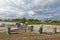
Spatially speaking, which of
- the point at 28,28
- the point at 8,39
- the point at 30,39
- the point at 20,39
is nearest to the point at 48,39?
the point at 30,39

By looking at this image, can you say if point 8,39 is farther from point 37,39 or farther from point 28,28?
point 28,28

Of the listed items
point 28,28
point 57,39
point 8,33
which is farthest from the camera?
point 28,28

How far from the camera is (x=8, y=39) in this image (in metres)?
11.2

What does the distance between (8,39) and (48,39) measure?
296 cm

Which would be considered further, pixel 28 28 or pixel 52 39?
pixel 28 28

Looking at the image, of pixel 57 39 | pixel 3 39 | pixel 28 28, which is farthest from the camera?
pixel 28 28

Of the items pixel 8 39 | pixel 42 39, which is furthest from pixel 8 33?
pixel 42 39

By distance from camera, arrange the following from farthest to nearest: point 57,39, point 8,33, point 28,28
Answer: point 28,28, point 8,33, point 57,39

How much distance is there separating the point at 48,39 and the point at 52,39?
0.30 meters

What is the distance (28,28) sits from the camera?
56.8 ft

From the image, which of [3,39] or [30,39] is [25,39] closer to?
[30,39]

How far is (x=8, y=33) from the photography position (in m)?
14.0

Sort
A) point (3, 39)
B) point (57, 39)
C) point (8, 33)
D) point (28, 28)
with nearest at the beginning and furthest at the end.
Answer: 1. point (3, 39)
2. point (57, 39)
3. point (8, 33)
4. point (28, 28)

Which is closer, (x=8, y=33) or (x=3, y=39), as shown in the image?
(x=3, y=39)
